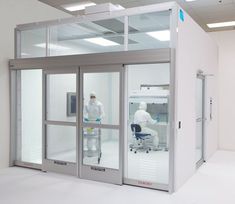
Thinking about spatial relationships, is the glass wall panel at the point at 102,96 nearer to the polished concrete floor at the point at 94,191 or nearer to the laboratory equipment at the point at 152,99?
the laboratory equipment at the point at 152,99

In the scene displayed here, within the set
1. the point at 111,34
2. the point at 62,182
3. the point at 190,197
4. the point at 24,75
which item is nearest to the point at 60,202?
the point at 62,182

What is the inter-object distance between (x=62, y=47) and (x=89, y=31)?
2.53ft

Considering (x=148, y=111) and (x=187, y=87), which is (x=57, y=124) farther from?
(x=187, y=87)

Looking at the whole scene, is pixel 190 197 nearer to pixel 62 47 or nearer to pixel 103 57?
pixel 103 57

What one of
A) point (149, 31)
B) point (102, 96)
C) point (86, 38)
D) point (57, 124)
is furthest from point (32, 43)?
point (149, 31)

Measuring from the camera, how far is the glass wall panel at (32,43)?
567 cm

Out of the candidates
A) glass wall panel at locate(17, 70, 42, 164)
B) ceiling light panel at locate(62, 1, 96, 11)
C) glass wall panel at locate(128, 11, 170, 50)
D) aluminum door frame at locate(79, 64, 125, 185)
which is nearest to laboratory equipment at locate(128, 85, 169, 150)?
aluminum door frame at locate(79, 64, 125, 185)

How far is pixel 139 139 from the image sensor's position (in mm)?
5977

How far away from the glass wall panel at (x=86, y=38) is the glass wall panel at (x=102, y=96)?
35.0 inches

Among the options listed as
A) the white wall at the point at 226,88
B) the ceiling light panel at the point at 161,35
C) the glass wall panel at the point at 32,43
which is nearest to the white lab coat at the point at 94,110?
the ceiling light panel at the point at 161,35

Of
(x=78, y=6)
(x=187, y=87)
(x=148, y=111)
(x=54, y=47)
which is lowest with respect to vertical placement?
(x=148, y=111)

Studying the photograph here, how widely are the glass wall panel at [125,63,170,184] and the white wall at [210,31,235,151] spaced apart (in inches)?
119

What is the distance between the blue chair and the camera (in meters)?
5.58

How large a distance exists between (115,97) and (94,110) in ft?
1.54
